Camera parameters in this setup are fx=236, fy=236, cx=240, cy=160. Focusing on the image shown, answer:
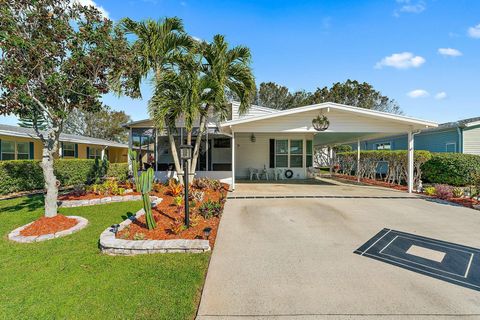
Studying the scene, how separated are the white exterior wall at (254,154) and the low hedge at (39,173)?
6.36 metres

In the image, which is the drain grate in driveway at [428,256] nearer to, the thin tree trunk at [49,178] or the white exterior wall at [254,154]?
the thin tree trunk at [49,178]

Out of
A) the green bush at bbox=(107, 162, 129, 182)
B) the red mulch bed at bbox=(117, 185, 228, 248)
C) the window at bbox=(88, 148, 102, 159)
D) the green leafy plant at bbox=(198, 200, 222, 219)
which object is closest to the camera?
the red mulch bed at bbox=(117, 185, 228, 248)

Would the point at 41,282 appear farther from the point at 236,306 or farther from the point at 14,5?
the point at 14,5

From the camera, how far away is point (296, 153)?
13.5 metres

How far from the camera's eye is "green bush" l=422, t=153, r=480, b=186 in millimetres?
9953

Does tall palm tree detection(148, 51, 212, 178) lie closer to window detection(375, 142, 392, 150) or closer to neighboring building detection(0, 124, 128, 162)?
neighboring building detection(0, 124, 128, 162)

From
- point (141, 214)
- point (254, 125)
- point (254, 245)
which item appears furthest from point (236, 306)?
point (254, 125)

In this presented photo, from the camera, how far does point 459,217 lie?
605 centimetres

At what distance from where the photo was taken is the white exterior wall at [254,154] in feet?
44.1

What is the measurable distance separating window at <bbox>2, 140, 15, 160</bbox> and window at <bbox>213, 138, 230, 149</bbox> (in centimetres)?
1097

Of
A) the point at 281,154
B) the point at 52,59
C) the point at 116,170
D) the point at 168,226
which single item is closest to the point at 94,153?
the point at 116,170

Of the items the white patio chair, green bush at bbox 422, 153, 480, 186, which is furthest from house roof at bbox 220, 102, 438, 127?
the white patio chair

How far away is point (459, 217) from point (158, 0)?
11.6 metres

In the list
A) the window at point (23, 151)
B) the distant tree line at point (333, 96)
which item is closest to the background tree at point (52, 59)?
the window at point (23, 151)
